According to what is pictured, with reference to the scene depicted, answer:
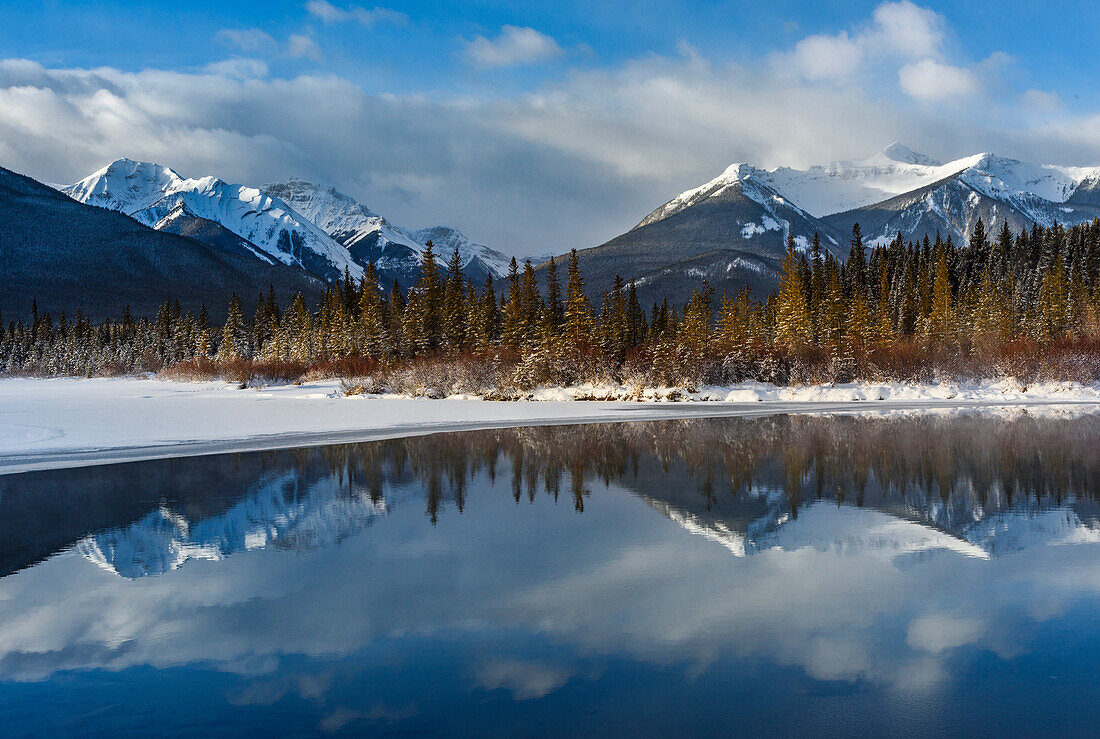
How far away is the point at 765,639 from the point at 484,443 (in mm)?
16278

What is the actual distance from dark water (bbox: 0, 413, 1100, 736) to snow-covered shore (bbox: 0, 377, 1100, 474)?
724 centimetres

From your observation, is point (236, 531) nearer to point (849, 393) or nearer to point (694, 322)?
point (849, 393)

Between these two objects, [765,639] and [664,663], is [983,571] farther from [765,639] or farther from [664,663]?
[664,663]

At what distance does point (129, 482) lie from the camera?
15305 millimetres

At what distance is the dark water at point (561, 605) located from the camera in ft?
17.3

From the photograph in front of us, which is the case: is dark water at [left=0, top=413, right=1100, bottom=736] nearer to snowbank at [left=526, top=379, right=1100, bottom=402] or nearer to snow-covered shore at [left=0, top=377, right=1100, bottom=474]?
snow-covered shore at [left=0, top=377, right=1100, bottom=474]

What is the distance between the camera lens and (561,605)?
292 inches

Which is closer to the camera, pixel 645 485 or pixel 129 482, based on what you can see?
pixel 645 485

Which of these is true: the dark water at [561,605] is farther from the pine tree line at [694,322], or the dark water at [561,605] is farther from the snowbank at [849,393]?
the pine tree line at [694,322]

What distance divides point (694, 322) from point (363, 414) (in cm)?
3753

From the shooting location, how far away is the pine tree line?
52969mm

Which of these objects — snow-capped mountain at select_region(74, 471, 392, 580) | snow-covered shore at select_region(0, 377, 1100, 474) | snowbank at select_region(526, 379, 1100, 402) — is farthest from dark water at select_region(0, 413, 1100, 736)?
snowbank at select_region(526, 379, 1100, 402)

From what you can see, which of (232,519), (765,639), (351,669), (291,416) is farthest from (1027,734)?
(291,416)

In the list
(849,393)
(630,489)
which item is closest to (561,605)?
(630,489)
